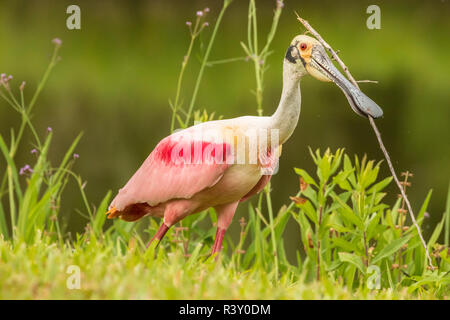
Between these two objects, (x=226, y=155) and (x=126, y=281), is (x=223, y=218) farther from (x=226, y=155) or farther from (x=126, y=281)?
(x=126, y=281)

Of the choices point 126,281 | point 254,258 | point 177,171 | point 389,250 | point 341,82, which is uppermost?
point 341,82

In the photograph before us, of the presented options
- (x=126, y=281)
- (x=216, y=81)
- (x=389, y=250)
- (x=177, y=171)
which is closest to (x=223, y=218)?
(x=177, y=171)

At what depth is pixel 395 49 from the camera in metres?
13.3

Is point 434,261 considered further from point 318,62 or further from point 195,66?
point 195,66

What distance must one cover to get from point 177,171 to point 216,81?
26.3 ft

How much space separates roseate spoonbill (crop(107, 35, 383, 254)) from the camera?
344 cm

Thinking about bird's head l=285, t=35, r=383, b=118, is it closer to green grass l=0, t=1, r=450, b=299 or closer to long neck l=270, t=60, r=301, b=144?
long neck l=270, t=60, r=301, b=144

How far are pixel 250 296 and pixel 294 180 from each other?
200 inches

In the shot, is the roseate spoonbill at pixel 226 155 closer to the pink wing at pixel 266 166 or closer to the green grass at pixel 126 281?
the pink wing at pixel 266 166

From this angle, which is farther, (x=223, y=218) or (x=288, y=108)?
(x=223, y=218)

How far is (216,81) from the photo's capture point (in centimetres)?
1153

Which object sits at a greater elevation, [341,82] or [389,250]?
[341,82]

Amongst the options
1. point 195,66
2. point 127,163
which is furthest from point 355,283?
point 195,66

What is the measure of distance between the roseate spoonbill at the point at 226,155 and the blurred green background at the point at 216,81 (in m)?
3.18
